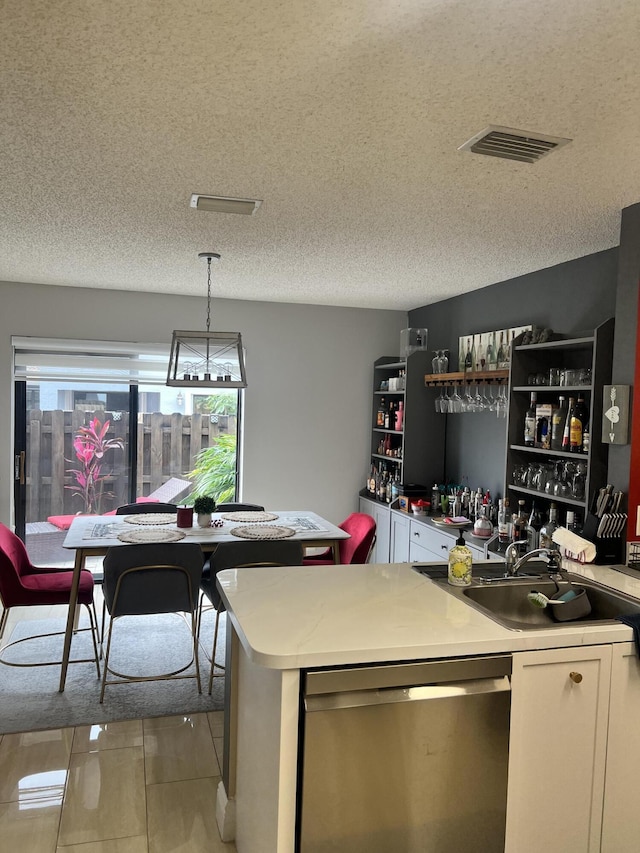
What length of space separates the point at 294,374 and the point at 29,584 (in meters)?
3.05

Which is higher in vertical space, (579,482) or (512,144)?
(512,144)

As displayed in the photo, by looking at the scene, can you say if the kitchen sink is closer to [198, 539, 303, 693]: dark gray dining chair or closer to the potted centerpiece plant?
[198, 539, 303, 693]: dark gray dining chair

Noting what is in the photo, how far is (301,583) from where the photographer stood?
2.49 meters

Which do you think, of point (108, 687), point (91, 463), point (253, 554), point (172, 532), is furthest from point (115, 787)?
point (91, 463)

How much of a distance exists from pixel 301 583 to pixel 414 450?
3.21 meters

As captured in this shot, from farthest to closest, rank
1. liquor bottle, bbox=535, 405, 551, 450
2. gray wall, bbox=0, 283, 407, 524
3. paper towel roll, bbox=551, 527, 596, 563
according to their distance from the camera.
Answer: gray wall, bbox=0, 283, 407, 524 → liquor bottle, bbox=535, 405, 551, 450 → paper towel roll, bbox=551, 527, 596, 563

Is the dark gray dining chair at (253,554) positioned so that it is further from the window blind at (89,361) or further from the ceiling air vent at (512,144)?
the window blind at (89,361)

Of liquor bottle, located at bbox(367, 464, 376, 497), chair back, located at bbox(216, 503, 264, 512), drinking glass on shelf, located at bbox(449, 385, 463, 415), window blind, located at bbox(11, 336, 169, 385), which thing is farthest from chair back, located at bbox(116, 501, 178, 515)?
drinking glass on shelf, located at bbox(449, 385, 463, 415)

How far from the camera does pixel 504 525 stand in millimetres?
3990

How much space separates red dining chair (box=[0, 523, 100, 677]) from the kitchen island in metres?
1.87

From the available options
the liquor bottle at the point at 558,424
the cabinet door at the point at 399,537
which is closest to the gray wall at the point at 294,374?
the cabinet door at the point at 399,537

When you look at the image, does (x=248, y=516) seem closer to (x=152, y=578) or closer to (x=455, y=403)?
(x=152, y=578)

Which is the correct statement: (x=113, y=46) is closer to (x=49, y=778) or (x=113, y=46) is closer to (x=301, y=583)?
(x=301, y=583)

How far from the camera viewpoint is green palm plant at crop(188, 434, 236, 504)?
6.08m
